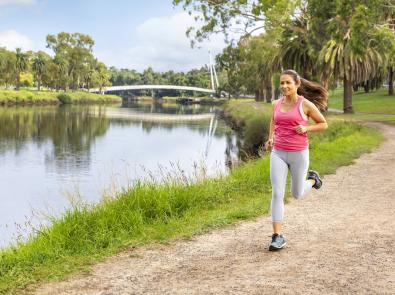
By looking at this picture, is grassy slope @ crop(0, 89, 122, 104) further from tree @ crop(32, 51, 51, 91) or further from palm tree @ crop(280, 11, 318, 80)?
palm tree @ crop(280, 11, 318, 80)

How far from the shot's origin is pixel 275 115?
6.47m

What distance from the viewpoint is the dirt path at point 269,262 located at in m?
5.20

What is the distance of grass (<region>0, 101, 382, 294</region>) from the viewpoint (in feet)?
19.9

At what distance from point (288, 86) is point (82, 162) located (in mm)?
21678

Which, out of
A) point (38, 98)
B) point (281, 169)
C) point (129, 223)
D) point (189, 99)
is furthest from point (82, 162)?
point (189, 99)

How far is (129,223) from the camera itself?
7863 millimetres

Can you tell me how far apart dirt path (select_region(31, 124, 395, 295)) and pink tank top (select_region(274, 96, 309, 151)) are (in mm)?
1313

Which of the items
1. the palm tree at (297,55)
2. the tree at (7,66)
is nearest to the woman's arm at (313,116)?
the palm tree at (297,55)

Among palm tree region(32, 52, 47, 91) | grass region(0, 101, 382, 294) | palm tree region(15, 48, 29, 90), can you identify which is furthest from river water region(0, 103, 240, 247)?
palm tree region(32, 52, 47, 91)

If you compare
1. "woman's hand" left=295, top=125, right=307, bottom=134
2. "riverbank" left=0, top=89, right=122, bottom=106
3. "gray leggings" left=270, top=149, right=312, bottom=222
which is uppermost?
"riverbank" left=0, top=89, right=122, bottom=106

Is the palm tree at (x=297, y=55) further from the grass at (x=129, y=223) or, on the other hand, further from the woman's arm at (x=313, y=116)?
the woman's arm at (x=313, y=116)

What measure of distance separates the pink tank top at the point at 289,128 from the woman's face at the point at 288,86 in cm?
15

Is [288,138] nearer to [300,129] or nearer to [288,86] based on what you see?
[300,129]

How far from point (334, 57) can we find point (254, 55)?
78.9ft
